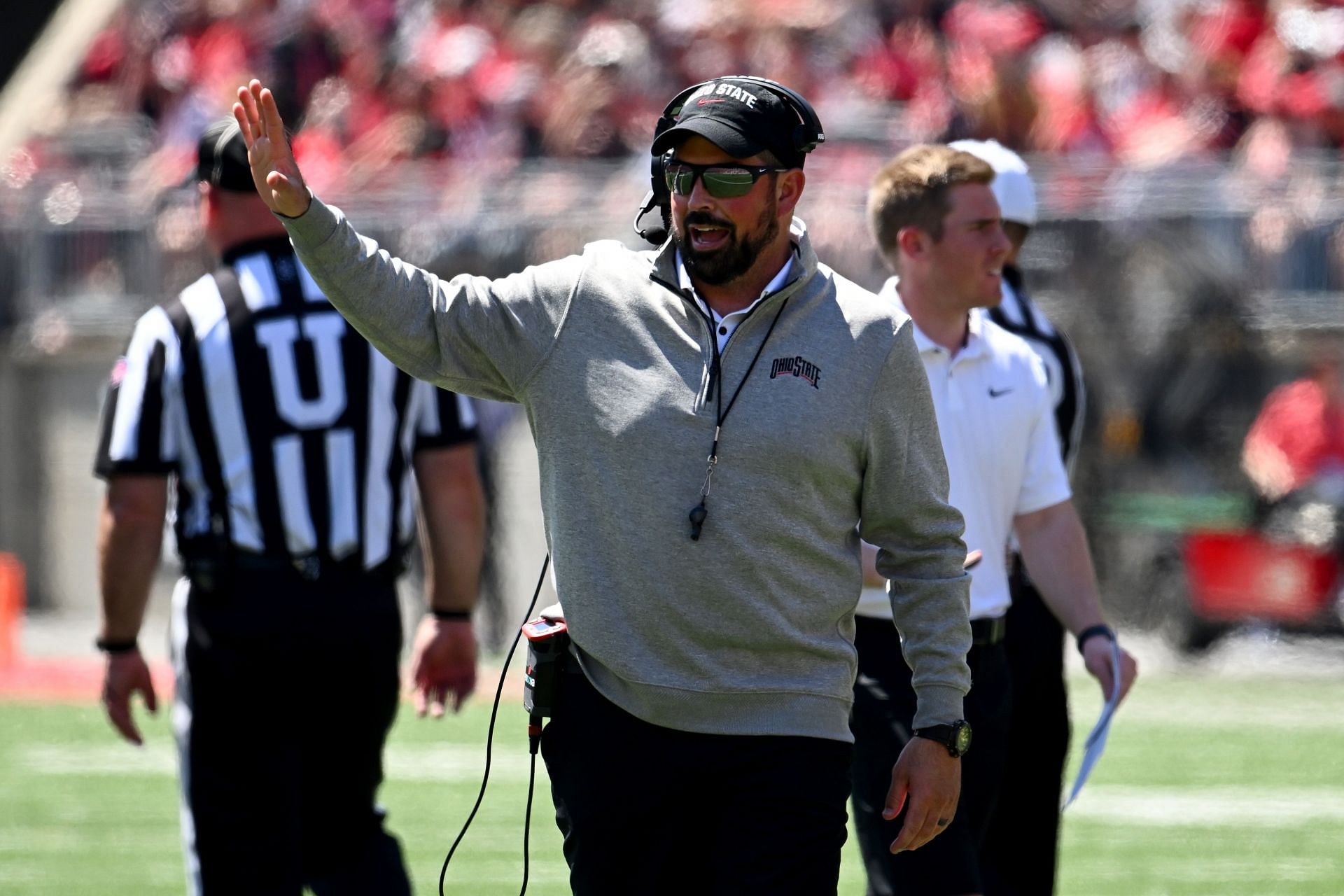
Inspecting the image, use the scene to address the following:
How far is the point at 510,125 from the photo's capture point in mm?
16781

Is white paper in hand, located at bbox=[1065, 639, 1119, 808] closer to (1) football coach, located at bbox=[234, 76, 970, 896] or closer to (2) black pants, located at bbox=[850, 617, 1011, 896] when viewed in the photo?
(2) black pants, located at bbox=[850, 617, 1011, 896]

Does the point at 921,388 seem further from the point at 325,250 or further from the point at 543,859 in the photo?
the point at 543,859

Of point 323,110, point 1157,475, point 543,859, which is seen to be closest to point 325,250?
point 543,859

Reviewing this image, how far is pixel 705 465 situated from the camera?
3.62 meters

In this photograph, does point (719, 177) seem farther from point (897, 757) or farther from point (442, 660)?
point (442, 660)

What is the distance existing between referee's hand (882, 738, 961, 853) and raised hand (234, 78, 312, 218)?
139 cm

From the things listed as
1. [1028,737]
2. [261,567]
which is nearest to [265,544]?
[261,567]

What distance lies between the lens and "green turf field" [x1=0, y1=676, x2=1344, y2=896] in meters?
7.15

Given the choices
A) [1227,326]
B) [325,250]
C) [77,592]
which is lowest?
[77,592]

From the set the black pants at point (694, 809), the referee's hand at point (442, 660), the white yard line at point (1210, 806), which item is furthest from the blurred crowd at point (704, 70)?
the black pants at point (694, 809)

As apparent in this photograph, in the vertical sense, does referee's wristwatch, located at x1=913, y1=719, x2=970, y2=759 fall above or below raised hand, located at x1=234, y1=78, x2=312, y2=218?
below

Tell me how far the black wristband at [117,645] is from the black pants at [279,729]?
0.76 ft

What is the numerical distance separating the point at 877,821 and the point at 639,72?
12.9m

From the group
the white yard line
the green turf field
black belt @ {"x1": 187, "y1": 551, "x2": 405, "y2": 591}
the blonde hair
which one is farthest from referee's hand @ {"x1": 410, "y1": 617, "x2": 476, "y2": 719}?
the white yard line
